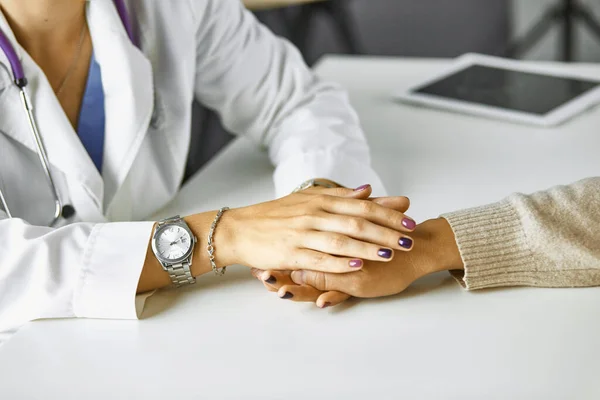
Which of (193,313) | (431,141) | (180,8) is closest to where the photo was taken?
(193,313)

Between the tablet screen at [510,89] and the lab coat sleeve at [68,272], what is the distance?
853 millimetres

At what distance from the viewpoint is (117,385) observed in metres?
0.92

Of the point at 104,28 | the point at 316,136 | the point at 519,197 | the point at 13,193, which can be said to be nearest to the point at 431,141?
the point at 316,136

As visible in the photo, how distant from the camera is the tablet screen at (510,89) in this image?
1676 mm

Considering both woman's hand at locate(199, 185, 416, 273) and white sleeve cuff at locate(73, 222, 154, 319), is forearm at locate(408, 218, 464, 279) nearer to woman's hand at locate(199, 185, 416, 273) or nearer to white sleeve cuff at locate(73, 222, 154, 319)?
woman's hand at locate(199, 185, 416, 273)

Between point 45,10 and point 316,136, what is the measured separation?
480 mm

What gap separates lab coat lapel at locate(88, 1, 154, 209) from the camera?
1325 millimetres

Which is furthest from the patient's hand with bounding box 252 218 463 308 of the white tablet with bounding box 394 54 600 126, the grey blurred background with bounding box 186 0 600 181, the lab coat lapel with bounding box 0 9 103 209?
the grey blurred background with bounding box 186 0 600 181

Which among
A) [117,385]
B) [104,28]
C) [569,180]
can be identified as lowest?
[117,385]

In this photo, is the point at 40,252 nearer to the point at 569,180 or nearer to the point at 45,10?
the point at 45,10

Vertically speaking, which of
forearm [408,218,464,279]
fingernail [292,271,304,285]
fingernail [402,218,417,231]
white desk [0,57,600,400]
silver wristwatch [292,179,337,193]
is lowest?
white desk [0,57,600,400]

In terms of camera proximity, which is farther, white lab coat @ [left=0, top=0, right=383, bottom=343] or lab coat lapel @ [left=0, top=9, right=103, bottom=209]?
lab coat lapel @ [left=0, top=9, right=103, bottom=209]

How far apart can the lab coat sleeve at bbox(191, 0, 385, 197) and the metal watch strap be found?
381 mm

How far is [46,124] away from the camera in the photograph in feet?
4.11
